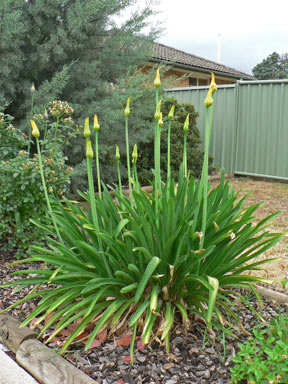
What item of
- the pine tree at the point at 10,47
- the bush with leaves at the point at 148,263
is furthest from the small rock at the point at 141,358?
the pine tree at the point at 10,47

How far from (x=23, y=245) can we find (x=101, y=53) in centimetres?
355

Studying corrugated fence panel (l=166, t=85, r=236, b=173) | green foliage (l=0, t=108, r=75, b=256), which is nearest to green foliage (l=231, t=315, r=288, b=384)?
green foliage (l=0, t=108, r=75, b=256)

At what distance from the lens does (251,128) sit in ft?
29.2

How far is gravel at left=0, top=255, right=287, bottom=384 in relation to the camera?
2037 millimetres

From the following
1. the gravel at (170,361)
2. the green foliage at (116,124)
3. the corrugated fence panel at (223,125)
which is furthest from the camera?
the corrugated fence panel at (223,125)

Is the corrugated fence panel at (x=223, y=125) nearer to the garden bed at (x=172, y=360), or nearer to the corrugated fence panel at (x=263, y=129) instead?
the corrugated fence panel at (x=263, y=129)

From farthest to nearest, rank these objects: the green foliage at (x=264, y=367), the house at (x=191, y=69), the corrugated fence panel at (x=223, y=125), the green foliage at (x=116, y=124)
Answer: the house at (x=191, y=69)
the corrugated fence panel at (x=223, y=125)
the green foliage at (x=116, y=124)
the green foliage at (x=264, y=367)

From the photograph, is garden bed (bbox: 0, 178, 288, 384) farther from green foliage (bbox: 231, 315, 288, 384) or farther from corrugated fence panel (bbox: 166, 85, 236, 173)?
corrugated fence panel (bbox: 166, 85, 236, 173)

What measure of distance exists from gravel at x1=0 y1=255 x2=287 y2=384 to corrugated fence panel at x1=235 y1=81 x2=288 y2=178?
6.64m

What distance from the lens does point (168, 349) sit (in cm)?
211

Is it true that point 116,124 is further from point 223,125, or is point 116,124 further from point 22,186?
point 223,125

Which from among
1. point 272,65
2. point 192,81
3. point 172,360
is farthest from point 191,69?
point 272,65

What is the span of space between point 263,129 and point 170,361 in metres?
7.32

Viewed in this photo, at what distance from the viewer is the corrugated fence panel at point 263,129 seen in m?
8.44
